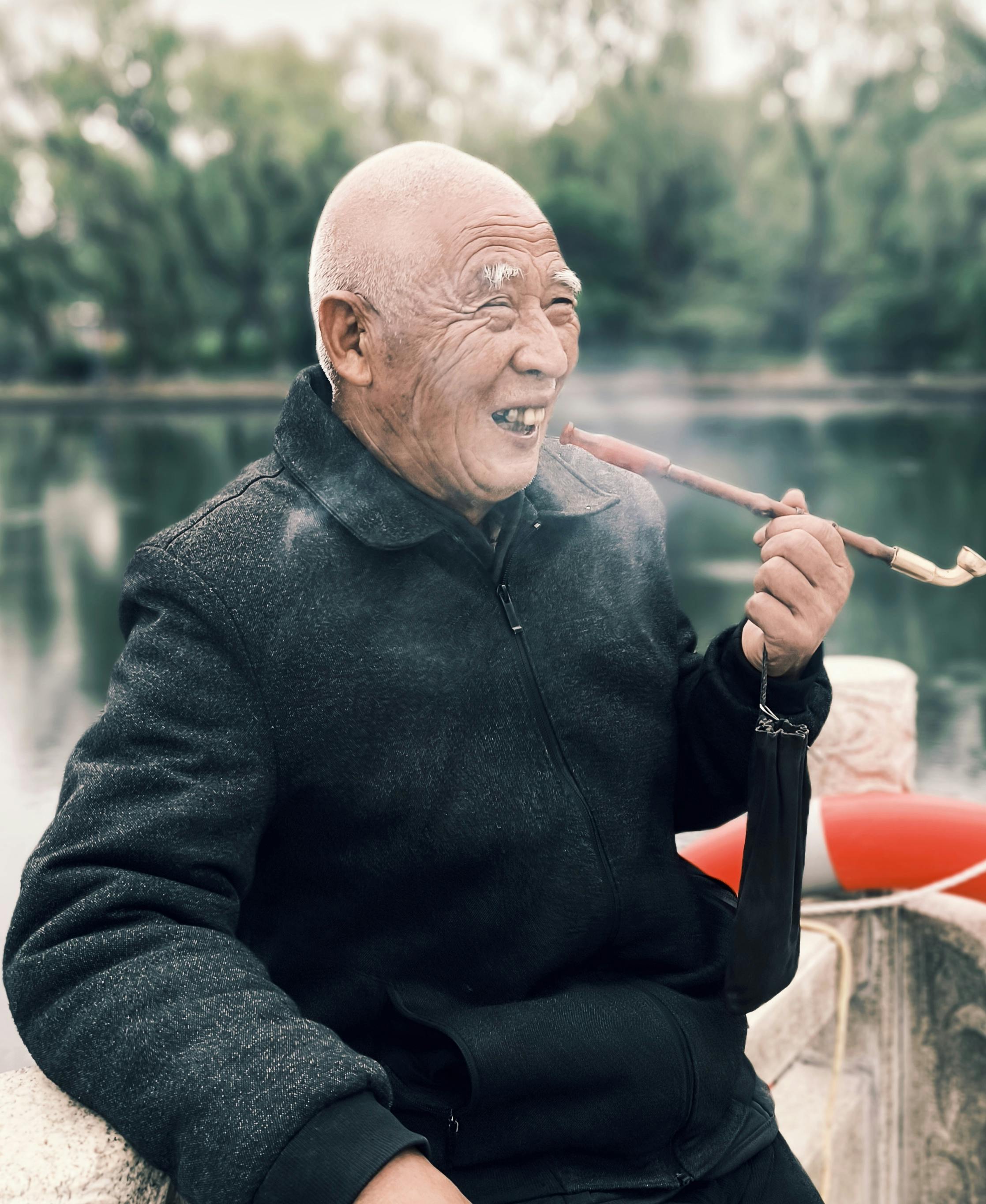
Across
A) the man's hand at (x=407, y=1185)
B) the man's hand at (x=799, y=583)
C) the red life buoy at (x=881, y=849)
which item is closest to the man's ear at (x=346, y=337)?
the man's hand at (x=799, y=583)

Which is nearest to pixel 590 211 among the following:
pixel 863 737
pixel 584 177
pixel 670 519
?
pixel 584 177

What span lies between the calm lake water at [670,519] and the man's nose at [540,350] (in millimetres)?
2293

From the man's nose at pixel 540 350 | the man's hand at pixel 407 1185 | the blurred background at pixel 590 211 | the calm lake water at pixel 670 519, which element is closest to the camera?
the man's hand at pixel 407 1185

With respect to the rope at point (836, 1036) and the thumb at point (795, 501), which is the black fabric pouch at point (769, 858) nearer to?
the thumb at point (795, 501)

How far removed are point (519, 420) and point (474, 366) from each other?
0.07 meters

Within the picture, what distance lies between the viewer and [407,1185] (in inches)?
35.2

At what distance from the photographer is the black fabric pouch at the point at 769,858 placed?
1.18 metres

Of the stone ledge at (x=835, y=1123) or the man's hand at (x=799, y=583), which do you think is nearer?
the man's hand at (x=799, y=583)

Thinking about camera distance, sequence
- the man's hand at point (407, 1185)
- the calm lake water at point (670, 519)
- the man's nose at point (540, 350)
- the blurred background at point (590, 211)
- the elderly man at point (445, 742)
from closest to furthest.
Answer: the man's hand at point (407, 1185) < the elderly man at point (445, 742) < the man's nose at point (540, 350) < the calm lake water at point (670, 519) < the blurred background at point (590, 211)

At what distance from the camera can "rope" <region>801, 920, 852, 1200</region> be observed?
1.95 metres

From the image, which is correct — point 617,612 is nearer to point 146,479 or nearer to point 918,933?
point 918,933

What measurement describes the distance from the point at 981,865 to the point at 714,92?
79.8 ft

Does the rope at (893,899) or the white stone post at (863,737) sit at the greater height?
A: the white stone post at (863,737)

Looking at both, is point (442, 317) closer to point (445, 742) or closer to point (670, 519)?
point (445, 742)
